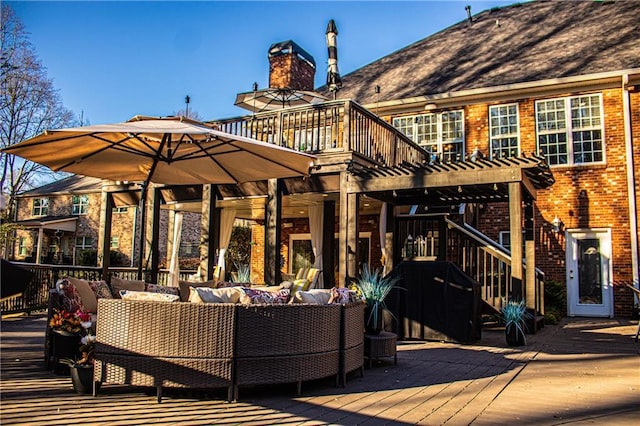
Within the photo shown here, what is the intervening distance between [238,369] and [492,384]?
103 inches

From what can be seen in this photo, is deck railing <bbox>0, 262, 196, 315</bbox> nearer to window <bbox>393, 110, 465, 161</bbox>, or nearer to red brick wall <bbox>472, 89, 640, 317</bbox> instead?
window <bbox>393, 110, 465, 161</bbox>

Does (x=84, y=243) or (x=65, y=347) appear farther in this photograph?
(x=84, y=243)

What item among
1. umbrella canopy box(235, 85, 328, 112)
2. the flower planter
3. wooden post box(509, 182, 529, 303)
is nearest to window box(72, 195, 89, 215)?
umbrella canopy box(235, 85, 328, 112)

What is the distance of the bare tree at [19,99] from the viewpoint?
22219 mm

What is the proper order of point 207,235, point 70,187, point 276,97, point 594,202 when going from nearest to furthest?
1. point 207,235
2. point 276,97
3. point 594,202
4. point 70,187

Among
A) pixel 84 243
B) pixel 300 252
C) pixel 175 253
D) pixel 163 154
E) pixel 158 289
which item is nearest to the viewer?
pixel 158 289

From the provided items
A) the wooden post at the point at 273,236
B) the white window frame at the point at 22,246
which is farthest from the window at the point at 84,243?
the wooden post at the point at 273,236

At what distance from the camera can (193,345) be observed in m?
4.37

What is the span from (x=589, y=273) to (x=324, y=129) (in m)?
7.48

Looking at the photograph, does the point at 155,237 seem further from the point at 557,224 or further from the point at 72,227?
the point at 72,227

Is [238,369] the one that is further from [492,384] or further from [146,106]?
[146,106]

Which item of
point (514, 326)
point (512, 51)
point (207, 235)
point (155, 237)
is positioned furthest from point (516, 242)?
point (512, 51)

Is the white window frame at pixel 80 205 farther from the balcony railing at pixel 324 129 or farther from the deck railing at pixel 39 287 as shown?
the balcony railing at pixel 324 129

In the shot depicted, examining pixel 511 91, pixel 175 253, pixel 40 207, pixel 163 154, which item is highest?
pixel 511 91
